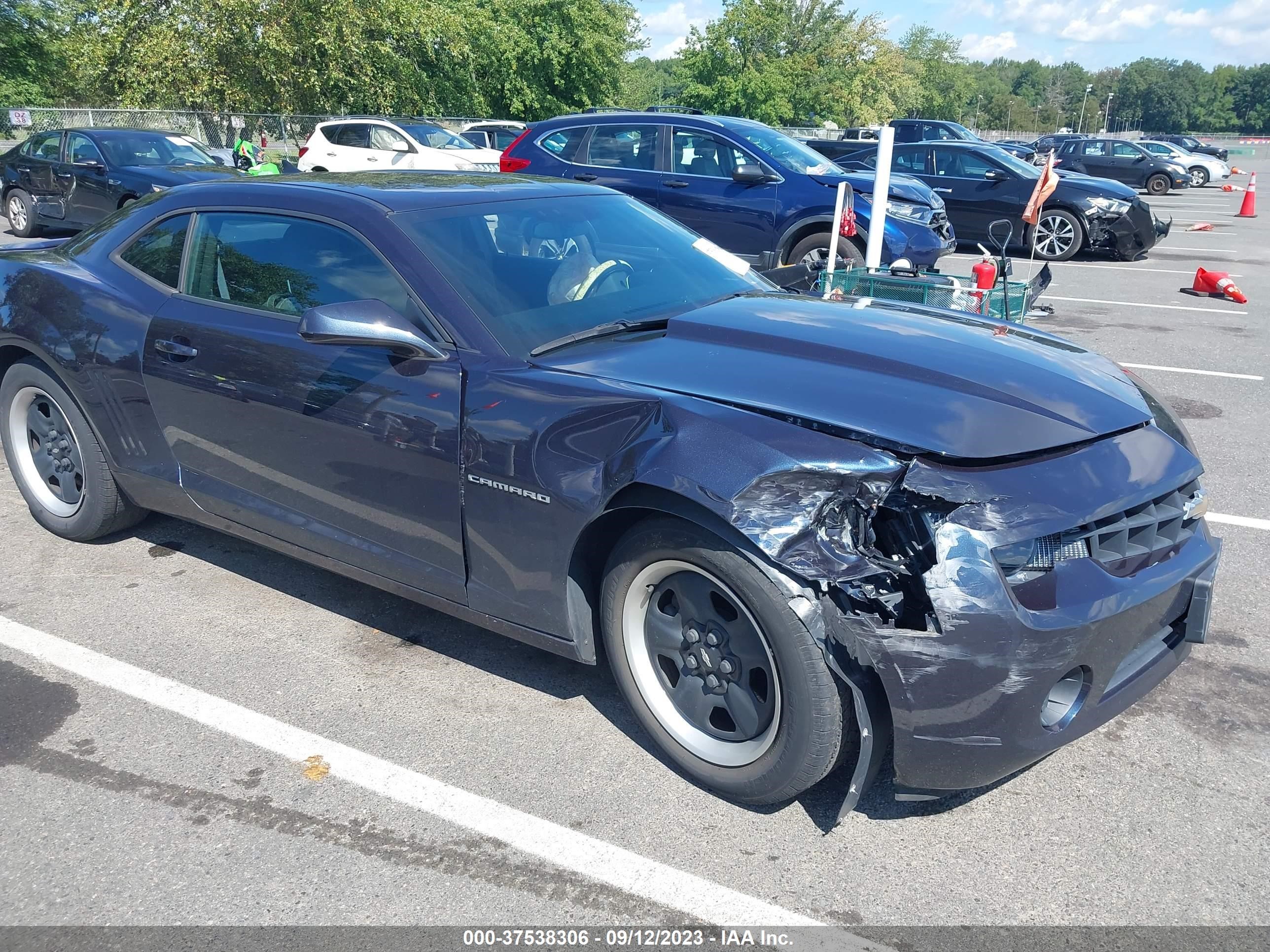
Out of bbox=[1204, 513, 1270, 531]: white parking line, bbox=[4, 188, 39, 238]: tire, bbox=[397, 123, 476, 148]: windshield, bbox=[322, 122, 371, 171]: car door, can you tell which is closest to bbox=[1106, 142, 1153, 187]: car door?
bbox=[397, 123, 476, 148]: windshield

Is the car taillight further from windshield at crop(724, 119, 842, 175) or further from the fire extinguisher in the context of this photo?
the fire extinguisher

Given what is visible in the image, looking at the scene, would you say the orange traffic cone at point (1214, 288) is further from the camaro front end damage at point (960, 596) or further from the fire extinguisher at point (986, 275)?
the camaro front end damage at point (960, 596)

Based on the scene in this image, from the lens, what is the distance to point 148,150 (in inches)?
524

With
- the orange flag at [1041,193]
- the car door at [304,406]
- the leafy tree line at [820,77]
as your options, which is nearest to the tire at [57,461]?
the car door at [304,406]

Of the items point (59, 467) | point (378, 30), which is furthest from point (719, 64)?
point (59, 467)

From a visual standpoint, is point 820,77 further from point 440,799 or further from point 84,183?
point 440,799

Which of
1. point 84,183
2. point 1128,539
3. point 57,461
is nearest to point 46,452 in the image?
point 57,461

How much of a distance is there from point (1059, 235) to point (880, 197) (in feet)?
26.6

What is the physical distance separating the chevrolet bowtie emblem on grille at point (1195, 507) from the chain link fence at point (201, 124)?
84.4 feet

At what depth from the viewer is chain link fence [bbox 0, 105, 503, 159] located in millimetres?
26031

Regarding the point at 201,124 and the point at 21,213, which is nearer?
the point at 21,213

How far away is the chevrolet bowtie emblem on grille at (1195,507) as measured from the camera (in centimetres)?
284

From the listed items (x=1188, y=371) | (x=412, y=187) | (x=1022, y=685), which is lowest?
(x=1188, y=371)

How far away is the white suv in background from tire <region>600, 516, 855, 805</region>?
52.6 ft
